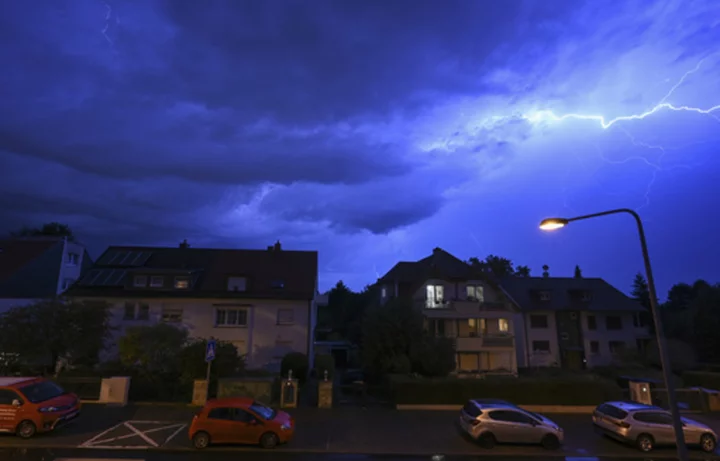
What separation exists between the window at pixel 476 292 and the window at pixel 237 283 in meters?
20.8

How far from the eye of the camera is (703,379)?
1128 inches

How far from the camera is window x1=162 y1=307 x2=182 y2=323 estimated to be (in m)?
32.6

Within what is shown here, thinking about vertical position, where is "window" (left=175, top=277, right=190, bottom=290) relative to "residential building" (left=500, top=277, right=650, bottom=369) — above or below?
above

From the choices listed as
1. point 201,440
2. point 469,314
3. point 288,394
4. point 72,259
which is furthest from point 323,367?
point 72,259

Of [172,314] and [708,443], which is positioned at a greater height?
[172,314]

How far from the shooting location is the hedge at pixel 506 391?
20938 mm

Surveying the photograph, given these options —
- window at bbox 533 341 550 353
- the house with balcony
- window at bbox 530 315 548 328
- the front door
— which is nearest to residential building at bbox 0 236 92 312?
the front door

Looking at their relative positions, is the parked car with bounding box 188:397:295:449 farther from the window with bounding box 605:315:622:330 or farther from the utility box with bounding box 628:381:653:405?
the window with bounding box 605:315:622:330

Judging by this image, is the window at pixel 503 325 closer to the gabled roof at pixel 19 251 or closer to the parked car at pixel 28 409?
the parked car at pixel 28 409

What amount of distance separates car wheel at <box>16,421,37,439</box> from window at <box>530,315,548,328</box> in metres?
41.6

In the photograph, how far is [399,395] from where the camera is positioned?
21.0 m

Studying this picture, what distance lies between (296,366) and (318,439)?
1444 centimetres

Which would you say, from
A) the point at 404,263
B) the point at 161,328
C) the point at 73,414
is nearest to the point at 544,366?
the point at 404,263

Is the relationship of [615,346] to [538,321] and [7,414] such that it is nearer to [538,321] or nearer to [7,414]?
[538,321]
